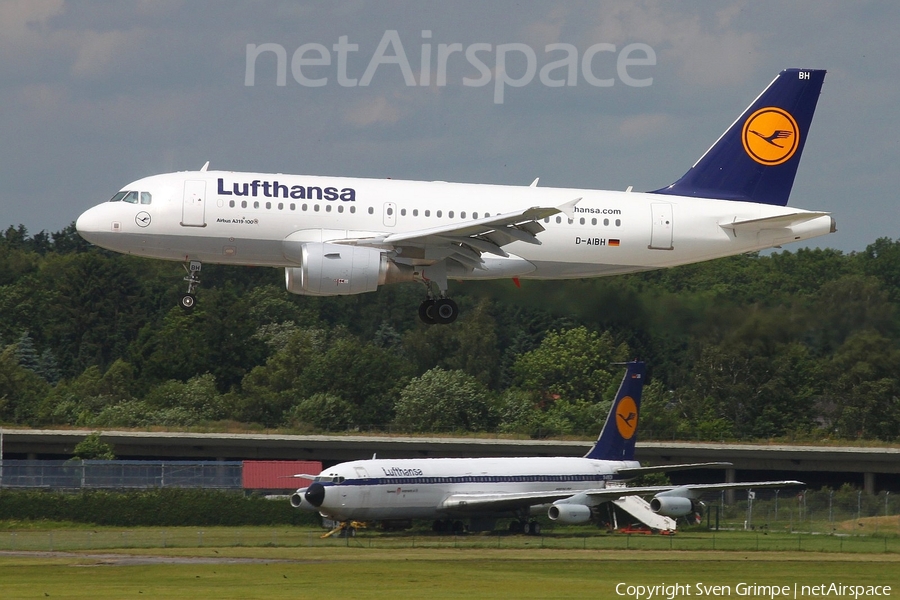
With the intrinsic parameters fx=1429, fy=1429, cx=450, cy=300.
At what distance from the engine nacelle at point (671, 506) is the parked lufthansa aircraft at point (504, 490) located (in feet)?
0.13

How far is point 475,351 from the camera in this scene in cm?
10744

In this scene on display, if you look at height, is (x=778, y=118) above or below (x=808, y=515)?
above

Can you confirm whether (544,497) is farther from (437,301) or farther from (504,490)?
(437,301)

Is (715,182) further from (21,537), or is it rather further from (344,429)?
(344,429)

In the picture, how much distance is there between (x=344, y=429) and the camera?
9362 centimetres

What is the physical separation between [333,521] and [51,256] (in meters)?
102

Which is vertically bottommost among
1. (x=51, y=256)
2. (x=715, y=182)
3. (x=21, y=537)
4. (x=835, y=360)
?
(x=21, y=537)

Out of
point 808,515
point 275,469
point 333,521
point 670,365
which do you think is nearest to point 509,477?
point 333,521

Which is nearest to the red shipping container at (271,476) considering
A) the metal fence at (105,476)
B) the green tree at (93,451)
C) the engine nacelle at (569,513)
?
the metal fence at (105,476)

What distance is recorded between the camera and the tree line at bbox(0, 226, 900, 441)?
2243 inches

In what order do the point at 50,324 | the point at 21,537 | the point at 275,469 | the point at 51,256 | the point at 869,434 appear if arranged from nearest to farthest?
the point at 21,537
the point at 275,469
the point at 869,434
the point at 50,324
the point at 51,256

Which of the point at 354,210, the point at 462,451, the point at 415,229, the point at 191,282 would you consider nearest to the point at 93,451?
the point at 462,451

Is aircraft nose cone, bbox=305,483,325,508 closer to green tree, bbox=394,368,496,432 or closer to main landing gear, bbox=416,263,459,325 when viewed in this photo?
main landing gear, bbox=416,263,459,325

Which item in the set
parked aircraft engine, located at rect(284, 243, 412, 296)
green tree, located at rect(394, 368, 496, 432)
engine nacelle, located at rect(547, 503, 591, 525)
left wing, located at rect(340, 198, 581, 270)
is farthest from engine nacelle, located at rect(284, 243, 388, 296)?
green tree, located at rect(394, 368, 496, 432)
